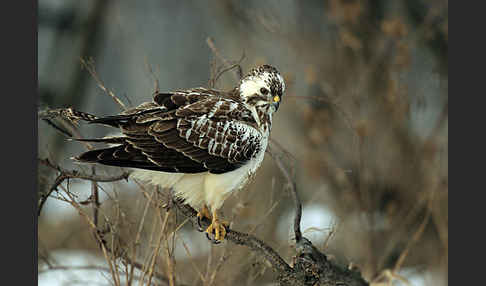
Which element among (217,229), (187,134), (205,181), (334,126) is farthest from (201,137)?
(334,126)

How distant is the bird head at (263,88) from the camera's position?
2180 millimetres

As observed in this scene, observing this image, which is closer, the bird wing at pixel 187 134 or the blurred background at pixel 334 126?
the bird wing at pixel 187 134

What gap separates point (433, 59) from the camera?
5098 millimetres

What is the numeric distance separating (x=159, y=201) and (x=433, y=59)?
11.8 ft

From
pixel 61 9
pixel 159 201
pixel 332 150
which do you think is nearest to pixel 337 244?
pixel 332 150

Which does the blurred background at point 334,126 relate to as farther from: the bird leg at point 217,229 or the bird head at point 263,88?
the bird head at point 263,88

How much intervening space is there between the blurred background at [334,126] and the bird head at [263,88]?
71 cm

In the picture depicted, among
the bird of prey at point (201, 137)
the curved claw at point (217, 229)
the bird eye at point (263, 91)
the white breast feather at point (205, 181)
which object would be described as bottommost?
the curved claw at point (217, 229)

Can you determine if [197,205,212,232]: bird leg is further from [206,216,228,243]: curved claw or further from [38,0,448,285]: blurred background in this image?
[38,0,448,285]: blurred background

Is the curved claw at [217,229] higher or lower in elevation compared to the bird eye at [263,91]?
lower

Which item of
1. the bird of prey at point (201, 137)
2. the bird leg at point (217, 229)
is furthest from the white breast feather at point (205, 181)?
the bird leg at point (217, 229)

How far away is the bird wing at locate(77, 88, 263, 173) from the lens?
205 cm

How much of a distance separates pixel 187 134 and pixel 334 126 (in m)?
3.32
